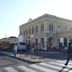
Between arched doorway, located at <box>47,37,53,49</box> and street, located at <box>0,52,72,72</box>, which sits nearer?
street, located at <box>0,52,72,72</box>

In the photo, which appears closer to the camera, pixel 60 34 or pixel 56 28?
pixel 60 34

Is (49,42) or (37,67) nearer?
(37,67)

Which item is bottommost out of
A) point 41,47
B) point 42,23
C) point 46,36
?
point 41,47

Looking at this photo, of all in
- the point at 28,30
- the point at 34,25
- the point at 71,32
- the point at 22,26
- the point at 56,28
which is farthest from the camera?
the point at 22,26

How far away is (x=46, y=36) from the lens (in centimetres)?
4572

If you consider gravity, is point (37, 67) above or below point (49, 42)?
below

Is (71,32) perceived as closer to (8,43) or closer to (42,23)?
(42,23)

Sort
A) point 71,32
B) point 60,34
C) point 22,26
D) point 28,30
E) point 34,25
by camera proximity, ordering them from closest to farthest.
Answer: point 71,32 → point 60,34 → point 34,25 → point 28,30 → point 22,26

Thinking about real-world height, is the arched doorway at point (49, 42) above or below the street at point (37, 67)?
above

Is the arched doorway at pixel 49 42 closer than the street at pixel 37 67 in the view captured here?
No

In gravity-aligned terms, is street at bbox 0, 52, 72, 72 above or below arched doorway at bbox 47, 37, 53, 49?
below

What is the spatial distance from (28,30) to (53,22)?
1302 cm

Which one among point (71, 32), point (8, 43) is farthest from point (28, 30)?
point (71, 32)

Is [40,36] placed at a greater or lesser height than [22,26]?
lesser
